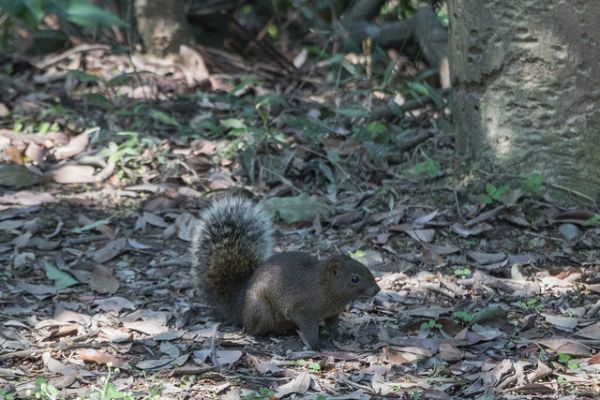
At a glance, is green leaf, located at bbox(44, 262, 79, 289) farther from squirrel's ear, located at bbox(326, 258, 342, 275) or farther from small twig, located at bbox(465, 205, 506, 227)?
small twig, located at bbox(465, 205, 506, 227)

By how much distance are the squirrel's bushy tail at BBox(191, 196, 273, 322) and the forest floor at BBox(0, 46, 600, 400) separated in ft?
0.59

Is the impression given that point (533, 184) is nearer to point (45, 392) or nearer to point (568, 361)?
point (568, 361)

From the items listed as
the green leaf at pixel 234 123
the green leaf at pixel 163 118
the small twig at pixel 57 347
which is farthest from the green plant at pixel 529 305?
the green leaf at pixel 163 118

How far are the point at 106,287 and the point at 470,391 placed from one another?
253cm

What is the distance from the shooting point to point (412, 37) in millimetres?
9742

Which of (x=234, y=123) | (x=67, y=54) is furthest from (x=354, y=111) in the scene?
(x=67, y=54)

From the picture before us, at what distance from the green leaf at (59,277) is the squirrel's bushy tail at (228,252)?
0.89 m

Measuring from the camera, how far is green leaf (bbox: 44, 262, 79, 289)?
18.9 ft

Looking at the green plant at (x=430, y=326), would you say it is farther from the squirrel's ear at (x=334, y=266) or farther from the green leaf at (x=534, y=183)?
the green leaf at (x=534, y=183)

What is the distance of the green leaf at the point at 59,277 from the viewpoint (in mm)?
5762

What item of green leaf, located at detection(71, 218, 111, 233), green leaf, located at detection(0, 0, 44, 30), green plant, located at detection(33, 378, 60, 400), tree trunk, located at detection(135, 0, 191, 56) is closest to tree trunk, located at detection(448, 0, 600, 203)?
green leaf, located at detection(71, 218, 111, 233)

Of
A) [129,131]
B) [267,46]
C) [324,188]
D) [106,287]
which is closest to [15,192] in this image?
[129,131]

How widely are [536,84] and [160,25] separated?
4689 mm

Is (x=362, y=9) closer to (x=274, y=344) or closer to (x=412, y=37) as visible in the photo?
(x=412, y=37)
